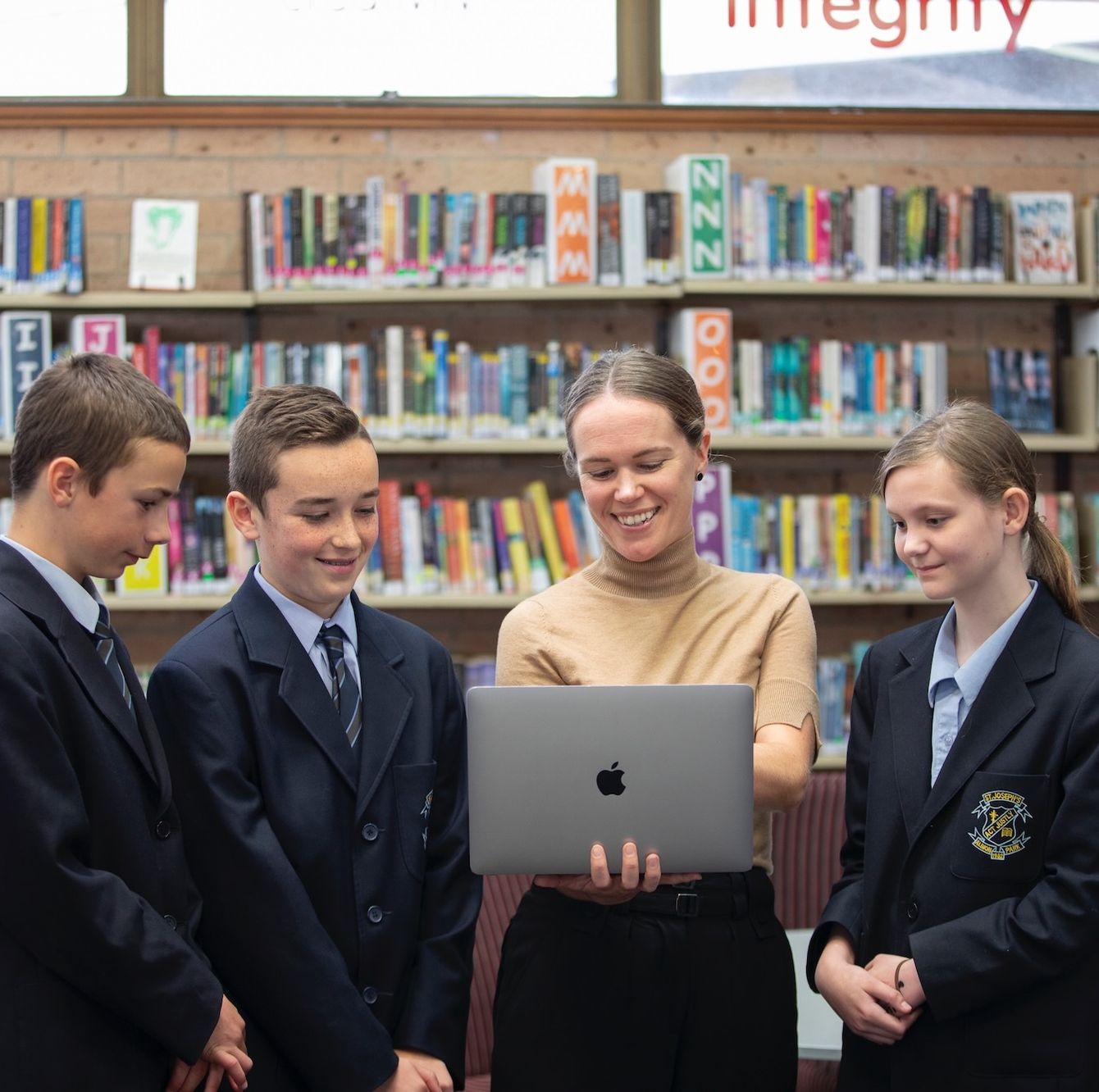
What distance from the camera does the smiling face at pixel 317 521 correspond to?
1553mm

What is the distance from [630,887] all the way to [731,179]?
2525mm

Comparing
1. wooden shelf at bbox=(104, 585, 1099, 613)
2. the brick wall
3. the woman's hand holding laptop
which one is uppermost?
the brick wall

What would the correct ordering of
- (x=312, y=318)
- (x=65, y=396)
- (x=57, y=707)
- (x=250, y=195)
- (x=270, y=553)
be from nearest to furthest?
(x=57, y=707) → (x=65, y=396) → (x=270, y=553) → (x=250, y=195) → (x=312, y=318)

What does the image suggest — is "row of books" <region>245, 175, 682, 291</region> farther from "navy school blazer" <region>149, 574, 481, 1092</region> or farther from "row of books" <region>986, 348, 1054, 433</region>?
"navy school blazer" <region>149, 574, 481, 1092</region>

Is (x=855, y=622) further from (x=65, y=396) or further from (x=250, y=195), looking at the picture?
(x=65, y=396)

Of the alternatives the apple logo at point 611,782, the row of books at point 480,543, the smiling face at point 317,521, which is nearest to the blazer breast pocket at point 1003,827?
the apple logo at point 611,782

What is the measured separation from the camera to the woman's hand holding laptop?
141cm

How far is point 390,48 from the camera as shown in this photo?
12.3 ft

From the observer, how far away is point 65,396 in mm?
1454

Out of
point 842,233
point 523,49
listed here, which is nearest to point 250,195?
point 523,49

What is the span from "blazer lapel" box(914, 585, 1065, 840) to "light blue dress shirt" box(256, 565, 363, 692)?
713 millimetres

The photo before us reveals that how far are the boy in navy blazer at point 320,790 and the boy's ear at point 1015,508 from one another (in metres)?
0.74

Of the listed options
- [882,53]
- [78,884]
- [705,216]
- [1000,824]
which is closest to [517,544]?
[705,216]

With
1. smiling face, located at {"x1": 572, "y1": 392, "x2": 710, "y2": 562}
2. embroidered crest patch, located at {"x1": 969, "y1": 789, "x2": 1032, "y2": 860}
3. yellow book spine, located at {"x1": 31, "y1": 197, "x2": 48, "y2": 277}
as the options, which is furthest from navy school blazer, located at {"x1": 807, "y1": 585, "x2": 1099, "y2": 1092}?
yellow book spine, located at {"x1": 31, "y1": 197, "x2": 48, "y2": 277}
